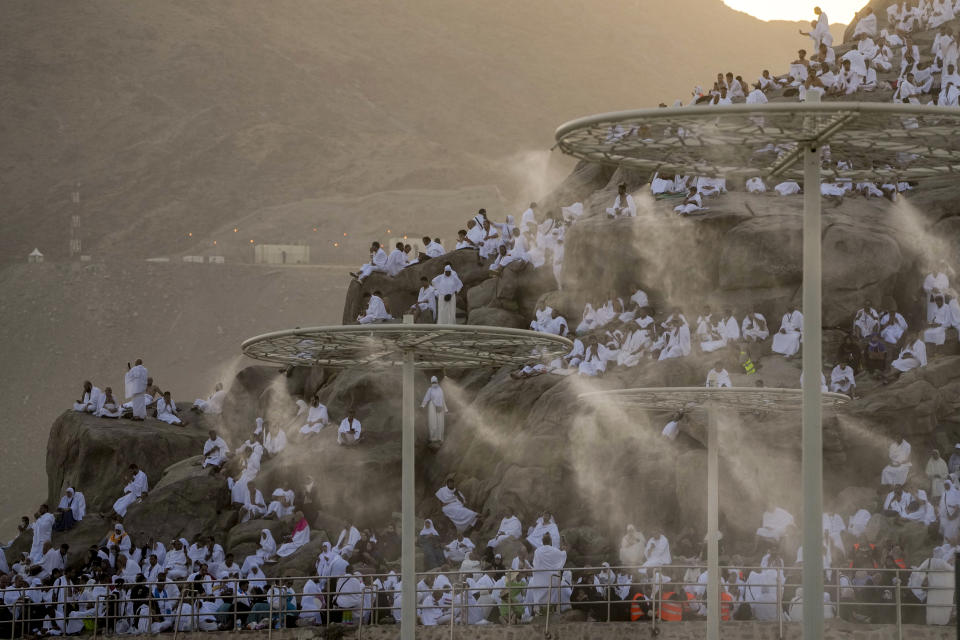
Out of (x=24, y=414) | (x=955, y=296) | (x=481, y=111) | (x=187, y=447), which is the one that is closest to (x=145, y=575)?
(x=187, y=447)

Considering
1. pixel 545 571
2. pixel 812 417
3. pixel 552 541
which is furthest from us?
pixel 552 541

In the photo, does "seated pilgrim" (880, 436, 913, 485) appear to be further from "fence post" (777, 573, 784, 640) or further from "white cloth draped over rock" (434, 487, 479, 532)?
"white cloth draped over rock" (434, 487, 479, 532)

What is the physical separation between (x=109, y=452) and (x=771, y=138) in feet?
79.4

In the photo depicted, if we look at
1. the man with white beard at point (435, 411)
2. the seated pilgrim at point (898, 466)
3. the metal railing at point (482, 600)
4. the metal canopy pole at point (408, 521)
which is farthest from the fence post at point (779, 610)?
the man with white beard at point (435, 411)

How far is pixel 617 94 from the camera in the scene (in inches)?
6334

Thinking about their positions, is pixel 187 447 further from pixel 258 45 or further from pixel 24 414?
pixel 258 45

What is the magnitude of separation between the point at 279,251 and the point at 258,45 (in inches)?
1937

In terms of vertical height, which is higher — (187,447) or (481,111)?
(481,111)

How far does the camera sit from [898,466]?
84.9ft

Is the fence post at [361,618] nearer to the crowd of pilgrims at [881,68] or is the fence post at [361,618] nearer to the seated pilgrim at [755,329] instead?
the seated pilgrim at [755,329]

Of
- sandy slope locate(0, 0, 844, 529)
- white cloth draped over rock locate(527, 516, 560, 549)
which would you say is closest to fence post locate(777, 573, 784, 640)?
white cloth draped over rock locate(527, 516, 560, 549)

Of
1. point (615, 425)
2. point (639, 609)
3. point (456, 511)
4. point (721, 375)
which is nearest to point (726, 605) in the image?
point (639, 609)

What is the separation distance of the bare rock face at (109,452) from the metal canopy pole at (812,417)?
22.7 metres

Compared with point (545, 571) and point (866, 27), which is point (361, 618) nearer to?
point (545, 571)
